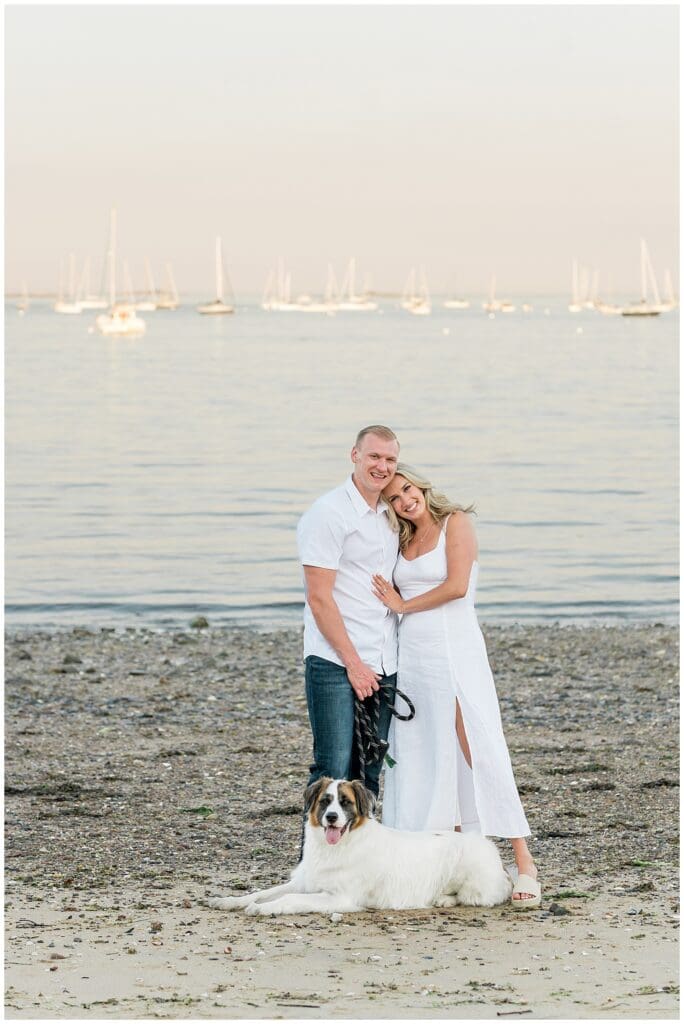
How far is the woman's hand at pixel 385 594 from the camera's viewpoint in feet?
19.6

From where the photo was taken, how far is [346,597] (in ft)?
19.4

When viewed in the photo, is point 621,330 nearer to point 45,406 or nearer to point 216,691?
point 45,406

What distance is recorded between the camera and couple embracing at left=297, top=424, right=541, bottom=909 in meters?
5.80

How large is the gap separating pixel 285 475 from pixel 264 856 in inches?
865

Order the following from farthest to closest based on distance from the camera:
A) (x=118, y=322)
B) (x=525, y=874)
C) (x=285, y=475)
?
(x=118, y=322) < (x=285, y=475) < (x=525, y=874)

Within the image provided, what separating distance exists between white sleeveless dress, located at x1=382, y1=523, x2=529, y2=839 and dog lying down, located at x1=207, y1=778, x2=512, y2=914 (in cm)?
16

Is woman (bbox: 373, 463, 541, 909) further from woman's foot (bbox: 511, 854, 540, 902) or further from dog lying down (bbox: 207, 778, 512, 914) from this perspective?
dog lying down (bbox: 207, 778, 512, 914)

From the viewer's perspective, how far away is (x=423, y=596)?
605cm

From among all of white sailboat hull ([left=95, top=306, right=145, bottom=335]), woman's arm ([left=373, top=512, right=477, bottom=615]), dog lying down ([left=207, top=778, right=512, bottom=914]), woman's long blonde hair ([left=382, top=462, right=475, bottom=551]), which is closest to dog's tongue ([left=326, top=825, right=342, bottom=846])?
dog lying down ([left=207, top=778, right=512, bottom=914])

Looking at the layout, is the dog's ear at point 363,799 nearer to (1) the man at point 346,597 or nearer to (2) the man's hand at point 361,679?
(1) the man at point 346,597

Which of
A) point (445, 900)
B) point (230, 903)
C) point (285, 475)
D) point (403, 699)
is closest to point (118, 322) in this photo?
point (285, 475)

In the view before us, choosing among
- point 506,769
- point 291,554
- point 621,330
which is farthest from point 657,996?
point 621,330

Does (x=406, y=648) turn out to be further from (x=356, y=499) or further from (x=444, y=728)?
(x=356, y=499)

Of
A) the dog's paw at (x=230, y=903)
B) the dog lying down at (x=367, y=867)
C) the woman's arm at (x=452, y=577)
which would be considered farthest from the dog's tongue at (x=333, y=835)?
the woman's arm at (x=452, y=577)
